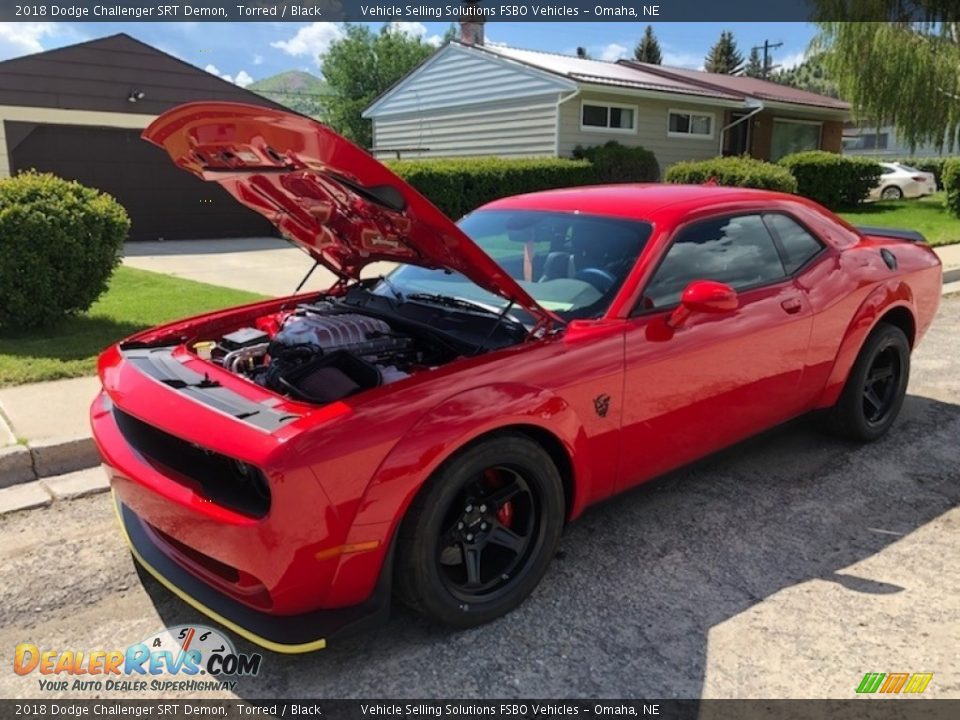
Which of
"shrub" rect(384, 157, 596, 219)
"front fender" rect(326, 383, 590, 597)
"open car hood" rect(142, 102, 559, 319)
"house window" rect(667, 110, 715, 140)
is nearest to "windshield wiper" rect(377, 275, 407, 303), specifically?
"open car hood" rect(142, 102, 559, 319)

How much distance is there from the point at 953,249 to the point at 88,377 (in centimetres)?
1297

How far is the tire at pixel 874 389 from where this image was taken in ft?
14.7

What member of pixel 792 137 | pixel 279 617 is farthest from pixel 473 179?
pixel 792 137

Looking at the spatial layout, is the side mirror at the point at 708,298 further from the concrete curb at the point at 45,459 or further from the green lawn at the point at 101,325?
the green lawn at the point at 101,325

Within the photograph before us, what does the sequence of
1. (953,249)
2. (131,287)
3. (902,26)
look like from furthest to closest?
1. (902,26)
2. (953,249)
3. (131,287)

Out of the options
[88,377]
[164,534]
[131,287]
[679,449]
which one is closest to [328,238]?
[164,534]

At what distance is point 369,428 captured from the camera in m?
2.46

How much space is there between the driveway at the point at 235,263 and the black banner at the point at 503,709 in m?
6.21

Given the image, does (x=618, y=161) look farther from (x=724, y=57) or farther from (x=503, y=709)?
(x=724, y=57)

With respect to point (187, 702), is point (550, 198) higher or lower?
higher

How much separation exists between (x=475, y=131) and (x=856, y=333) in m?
17.9

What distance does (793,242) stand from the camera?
4207 millimetres

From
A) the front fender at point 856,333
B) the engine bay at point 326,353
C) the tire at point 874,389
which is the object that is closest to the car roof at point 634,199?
the front fender at point 856,333

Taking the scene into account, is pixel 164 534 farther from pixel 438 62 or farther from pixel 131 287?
pixel 438 62
